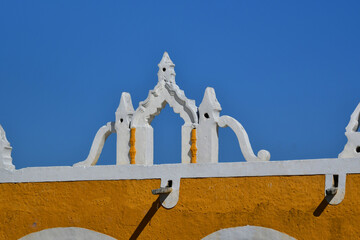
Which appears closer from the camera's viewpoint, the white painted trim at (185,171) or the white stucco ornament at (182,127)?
the white painted trim at (185,171)

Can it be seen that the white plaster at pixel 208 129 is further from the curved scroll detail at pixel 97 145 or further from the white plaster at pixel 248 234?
the curved scroll detail at pixel 97 145

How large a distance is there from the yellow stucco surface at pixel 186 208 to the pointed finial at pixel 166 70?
55.4 inches

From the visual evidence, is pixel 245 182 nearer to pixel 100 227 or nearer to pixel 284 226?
pixel 284 226

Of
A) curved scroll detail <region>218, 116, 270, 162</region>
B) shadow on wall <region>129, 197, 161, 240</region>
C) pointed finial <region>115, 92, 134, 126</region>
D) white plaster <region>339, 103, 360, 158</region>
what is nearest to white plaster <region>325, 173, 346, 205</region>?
white plaster <region>339, 103, 360, 158</region>

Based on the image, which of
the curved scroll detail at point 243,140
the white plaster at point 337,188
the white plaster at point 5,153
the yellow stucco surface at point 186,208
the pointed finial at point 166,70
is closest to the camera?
the white plaster at point 337,188

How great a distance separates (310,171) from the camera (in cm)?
875

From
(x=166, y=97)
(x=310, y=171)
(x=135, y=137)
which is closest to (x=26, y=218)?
(x=135, y=137)

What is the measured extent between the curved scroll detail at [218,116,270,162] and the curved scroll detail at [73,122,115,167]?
1700 mm

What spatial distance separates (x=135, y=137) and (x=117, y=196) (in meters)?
0.83

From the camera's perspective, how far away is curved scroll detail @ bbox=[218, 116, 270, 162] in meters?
9.16

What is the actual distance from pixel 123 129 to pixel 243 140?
179cm

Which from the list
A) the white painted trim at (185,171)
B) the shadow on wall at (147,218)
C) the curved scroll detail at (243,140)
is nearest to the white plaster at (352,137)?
the white painted trim at (185,171)

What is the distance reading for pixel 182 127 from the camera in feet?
32.3

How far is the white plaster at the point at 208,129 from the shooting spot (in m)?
9.62
